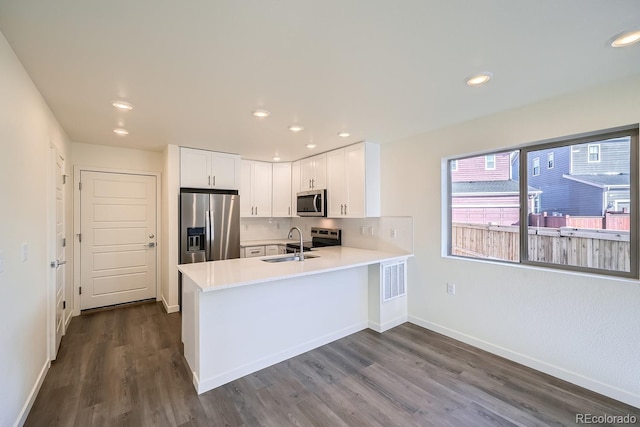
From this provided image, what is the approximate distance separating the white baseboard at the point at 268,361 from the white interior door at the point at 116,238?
8.93 ft

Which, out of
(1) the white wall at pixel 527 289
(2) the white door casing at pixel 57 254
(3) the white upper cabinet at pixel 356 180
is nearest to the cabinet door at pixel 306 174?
(3) the white upper cabinet at pixel 356 180

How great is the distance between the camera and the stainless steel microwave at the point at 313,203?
430 centimetres

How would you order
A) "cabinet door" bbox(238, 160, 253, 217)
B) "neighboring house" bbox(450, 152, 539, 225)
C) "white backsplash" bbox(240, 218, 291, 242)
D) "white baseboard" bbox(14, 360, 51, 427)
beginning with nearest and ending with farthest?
"white baseboard" bbox(14, 360, 51, 427) → "neighboring house" bbox(450, 152, 539, 225) → "cabinet door" bbox(238, 160, 253, 217) → "white backsplash" bbox(240, 218, 291, 242)

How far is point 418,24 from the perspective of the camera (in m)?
1.44

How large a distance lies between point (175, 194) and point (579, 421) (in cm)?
452

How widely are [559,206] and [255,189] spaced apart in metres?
4.10

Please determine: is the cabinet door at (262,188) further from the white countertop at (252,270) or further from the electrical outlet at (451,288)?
the electrical outlet at (451,288)

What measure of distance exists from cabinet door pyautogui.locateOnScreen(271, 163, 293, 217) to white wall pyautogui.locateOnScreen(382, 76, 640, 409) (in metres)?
2.13

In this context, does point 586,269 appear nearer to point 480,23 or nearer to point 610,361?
point 610,361

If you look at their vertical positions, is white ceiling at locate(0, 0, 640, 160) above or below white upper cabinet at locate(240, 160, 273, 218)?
above

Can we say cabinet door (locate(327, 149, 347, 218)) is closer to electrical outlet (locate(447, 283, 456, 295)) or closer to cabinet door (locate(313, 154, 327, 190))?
cabinet door (locate(313, 154, 327, 190))

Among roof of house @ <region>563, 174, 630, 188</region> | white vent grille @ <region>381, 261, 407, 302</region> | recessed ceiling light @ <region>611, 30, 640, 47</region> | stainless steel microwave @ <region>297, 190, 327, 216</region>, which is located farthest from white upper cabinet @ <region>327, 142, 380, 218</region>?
recessed ceiling light @ <region>611, 30, 640, 47</region>

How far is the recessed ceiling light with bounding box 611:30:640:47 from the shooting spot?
1521mm

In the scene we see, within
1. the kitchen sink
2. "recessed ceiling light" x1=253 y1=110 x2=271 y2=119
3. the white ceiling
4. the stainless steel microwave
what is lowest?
the kitchen sink
